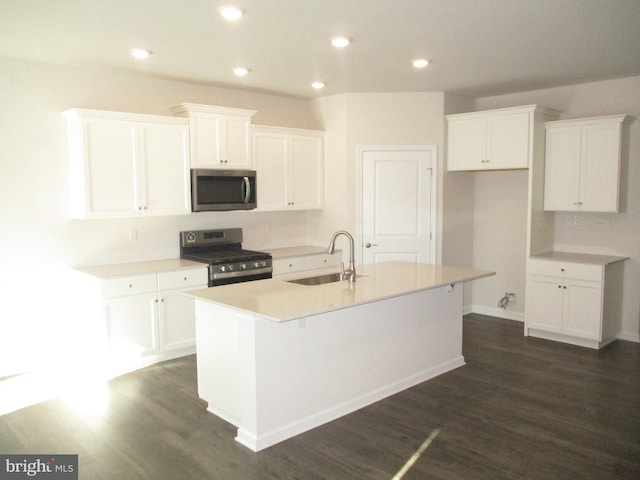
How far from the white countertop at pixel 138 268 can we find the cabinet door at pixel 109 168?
1.59ft

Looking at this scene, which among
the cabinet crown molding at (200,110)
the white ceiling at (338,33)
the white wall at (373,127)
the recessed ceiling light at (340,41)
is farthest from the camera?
the white wall at (373,127)

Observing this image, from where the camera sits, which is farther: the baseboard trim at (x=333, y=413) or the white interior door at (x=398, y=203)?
the white interior door at (x=398, y=203)

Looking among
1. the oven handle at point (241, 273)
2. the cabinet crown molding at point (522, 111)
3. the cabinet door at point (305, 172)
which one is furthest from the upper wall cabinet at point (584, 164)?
the oven handle at point (241, 273)

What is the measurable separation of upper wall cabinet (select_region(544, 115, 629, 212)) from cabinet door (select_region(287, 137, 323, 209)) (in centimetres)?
248

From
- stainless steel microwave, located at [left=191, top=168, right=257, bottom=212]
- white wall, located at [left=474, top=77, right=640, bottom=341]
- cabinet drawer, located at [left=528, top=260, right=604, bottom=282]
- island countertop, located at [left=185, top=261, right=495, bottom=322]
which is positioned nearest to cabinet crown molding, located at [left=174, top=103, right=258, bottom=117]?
stainless steel microwave, located at [left=191, top=168, right=257, bottom=212]

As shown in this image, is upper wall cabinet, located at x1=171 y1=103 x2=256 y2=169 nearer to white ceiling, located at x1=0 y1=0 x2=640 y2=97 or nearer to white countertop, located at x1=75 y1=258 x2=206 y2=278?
white ceiling, located at x1=0 y1=0 x2=640 y2=97

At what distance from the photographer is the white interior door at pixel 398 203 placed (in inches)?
229

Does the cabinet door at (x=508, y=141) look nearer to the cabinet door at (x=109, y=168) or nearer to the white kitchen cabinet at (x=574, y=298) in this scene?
the white kitchen cabinet at (x=574, y=298)

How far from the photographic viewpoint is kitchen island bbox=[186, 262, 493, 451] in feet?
10.1

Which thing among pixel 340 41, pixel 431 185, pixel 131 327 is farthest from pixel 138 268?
pixel 431 185

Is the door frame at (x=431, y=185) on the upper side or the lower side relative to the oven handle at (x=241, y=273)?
upper

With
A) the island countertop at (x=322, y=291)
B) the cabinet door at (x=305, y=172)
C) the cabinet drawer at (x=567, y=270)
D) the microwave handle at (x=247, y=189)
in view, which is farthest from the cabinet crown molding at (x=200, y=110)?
the cabinet drawer at (x=567, y=270)

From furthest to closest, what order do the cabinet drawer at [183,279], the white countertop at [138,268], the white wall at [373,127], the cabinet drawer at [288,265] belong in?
the white wall at [373,127]
the cabinet drawer at [288,265]
the cabinet drawer at [183,279]
the white countertop at [138,268]

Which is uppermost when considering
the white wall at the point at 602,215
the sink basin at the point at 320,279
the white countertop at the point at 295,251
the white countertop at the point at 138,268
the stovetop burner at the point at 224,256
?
the white wall at the point at 602,215
